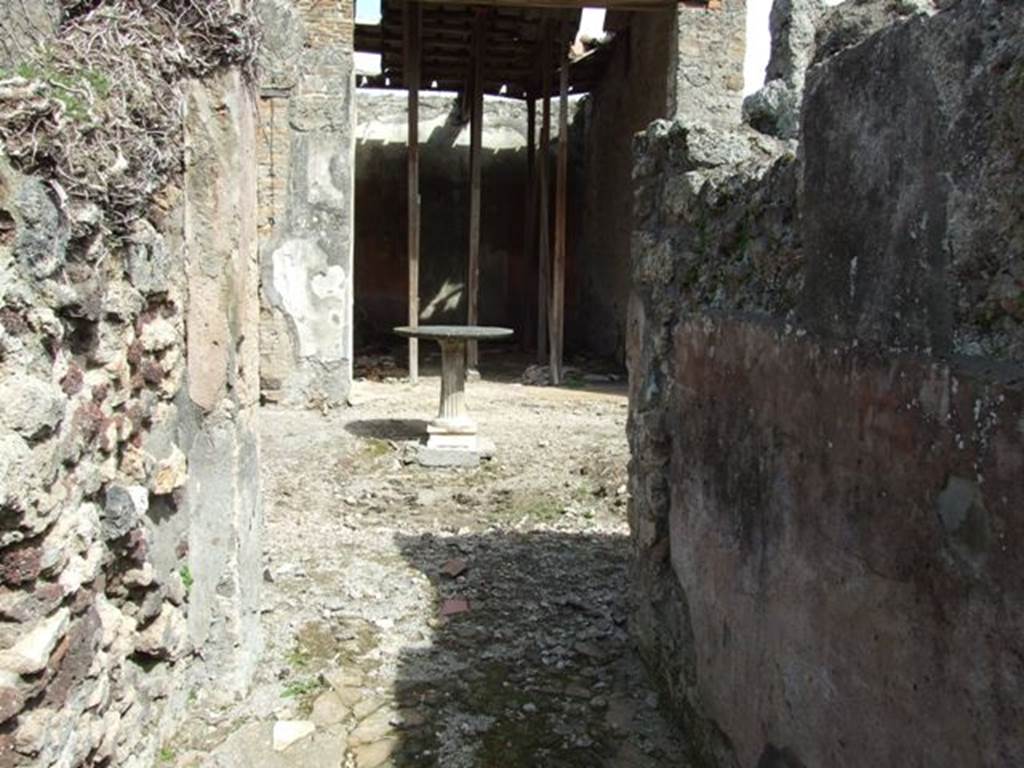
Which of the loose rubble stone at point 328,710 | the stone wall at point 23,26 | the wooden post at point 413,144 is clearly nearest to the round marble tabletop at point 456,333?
the wooden post at point 413,144

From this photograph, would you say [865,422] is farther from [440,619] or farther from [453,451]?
[453,451]

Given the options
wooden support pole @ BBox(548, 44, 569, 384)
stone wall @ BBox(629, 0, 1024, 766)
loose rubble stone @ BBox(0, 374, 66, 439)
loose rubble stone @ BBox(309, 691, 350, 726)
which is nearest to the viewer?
stone wall @ BBox(629, 0, 1024, 766)

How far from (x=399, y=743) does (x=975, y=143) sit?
7.45 feet

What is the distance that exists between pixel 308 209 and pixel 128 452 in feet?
19.2

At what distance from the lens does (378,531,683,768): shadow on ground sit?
9.20 ft

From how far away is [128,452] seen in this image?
2.35 m

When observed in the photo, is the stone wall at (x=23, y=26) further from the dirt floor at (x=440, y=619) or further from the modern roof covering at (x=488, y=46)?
the modern roof covering at (x=488, y=46)

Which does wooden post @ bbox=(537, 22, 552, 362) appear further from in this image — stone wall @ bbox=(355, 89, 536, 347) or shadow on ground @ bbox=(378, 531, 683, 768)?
shadow on ground @ bbox=(378, 531, 683, 768)

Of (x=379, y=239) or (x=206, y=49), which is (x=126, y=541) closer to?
(x=206, y=49)

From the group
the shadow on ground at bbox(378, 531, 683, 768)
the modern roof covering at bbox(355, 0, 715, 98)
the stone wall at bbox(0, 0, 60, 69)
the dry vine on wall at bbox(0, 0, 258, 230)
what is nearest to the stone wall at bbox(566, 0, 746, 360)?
the modern roof covering at bbox(355, 0, 715, 98)

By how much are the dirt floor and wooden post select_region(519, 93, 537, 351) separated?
619 centimetres

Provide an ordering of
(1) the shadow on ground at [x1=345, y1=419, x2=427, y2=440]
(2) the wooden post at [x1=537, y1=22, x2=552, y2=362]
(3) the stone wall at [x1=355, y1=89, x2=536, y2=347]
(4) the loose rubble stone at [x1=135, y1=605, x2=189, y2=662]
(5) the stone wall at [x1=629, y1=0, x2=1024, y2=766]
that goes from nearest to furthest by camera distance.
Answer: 1. (5) the stone wall at [x1=629, y1=0, x2=1024, y2=766]
2. (4) the loose rubble stone at [x1=135, y1=605, x2=189, y2=662]
3. (1) the shadow on ground at [x1=345, y1=419, x2=427, y2=440]
4. (2) the wooden post at [x1=537, y1=22, x2=552, y2=362]
5. (3) the stone wall at [x1=355, y1=89, x2=536, y2=347]

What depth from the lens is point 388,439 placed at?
22.3ft

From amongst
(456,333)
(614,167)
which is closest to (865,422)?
(456,333)
